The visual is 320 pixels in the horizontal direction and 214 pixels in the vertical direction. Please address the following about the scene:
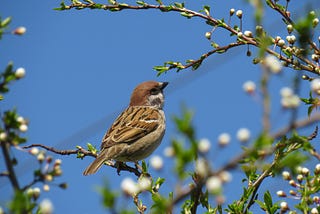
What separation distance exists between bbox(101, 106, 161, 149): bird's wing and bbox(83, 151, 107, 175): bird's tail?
1.68ft

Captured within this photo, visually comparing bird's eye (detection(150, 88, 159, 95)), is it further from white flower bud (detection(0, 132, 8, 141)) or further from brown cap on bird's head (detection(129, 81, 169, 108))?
white flower bud (detection(0, 132, 8, 141))

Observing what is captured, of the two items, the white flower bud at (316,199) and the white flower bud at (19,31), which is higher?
the white flower bud at (19,31)

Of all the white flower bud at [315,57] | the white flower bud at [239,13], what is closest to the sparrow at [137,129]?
the white flower bud at [239,13]

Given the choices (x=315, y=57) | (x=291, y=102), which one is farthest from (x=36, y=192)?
(x=315, y=57)

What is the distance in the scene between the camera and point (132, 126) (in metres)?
6.96

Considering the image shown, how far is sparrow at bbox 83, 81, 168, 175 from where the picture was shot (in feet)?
20.6

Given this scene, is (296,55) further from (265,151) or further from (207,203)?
(265,151)

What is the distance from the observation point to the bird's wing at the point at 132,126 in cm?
658

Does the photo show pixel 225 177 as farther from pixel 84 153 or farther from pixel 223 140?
pixel 84 153

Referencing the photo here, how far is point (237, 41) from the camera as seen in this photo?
4172 mm

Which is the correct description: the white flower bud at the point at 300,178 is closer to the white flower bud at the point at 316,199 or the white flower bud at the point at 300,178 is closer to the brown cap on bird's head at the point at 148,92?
the white flower bud at the point at 316,199

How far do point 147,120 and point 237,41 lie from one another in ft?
9.95

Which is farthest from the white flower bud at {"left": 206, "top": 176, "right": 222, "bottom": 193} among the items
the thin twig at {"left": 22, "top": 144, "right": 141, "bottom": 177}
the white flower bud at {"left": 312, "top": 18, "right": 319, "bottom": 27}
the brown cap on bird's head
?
the brown cap on bird's head

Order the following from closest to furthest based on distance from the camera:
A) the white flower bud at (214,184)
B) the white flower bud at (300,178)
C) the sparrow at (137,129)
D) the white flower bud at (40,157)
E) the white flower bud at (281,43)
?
the white flower bud at (214,184), the white flower bud at (40,157), the white flower bud at (300,178), the white flower bud at (281,43), the sparrow at (137,129)
